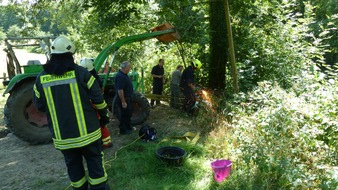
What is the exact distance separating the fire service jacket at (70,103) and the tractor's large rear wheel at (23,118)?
2.63 meters

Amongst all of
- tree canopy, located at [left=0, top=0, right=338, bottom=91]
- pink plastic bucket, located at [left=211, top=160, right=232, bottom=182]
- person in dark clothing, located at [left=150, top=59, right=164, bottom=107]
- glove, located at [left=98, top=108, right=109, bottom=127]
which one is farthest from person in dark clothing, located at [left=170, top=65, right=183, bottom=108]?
glove, located at [left=98, top=108, right=109, bottom=127]

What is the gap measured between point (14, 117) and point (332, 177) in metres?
5.31

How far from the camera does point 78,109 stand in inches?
119

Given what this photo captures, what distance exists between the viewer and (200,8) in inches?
340

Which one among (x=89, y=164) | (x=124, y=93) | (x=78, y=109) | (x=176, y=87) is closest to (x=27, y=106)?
(x=124, y=93)

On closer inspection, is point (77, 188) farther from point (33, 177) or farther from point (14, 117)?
point (14, 117)

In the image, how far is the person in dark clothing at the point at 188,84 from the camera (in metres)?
7.21

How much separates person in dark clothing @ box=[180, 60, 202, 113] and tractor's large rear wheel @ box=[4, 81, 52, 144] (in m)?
3.57

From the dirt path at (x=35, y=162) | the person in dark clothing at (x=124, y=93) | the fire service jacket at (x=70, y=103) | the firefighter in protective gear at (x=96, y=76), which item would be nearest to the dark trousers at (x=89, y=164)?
the fire service jacket at (x=70, y=103)

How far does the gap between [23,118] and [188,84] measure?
12.8 ft

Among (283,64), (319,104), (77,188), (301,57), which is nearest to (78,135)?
(77,188)

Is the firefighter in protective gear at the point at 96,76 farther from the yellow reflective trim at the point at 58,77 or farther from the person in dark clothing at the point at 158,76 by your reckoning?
the person in dark clothing at the point at 158,76

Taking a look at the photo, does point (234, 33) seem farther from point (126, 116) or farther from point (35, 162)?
point (35, 162)

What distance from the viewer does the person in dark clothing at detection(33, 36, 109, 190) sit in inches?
116
